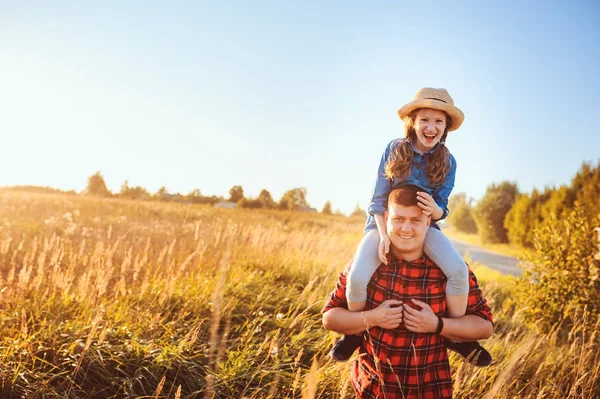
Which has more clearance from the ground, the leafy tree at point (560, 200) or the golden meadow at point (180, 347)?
the leafy tree at point (560, 200)

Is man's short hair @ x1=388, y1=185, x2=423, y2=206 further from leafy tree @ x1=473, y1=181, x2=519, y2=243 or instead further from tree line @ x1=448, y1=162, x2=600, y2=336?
leafy tree @ x1=473, y1=181, x2=519, y2=243

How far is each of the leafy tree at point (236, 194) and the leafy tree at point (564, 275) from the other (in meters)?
20.8

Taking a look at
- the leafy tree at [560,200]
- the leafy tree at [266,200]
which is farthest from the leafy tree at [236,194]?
the leafy tree at [560,200]

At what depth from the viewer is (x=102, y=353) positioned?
2.93 m

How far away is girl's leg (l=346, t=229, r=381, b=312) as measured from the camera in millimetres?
1925

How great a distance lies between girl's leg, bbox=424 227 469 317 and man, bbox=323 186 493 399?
47 mm

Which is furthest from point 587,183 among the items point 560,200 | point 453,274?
point 453,274

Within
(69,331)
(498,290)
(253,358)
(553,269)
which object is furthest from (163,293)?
(498,290)

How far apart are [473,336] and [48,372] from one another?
9.23ft

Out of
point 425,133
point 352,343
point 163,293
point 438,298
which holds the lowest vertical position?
point 163,293

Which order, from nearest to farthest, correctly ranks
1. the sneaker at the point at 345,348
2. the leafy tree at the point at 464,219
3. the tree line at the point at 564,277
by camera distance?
1. the sneaker at the point at 345,348
2. the tree line at the point at 564,277
3. the leafy tree at the point at 464,219

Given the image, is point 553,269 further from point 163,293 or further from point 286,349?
point 163,293

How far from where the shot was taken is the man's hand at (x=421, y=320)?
1.85 metres

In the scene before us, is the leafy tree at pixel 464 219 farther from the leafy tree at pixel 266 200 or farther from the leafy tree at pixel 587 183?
the leafy tree at pixel 266 200
